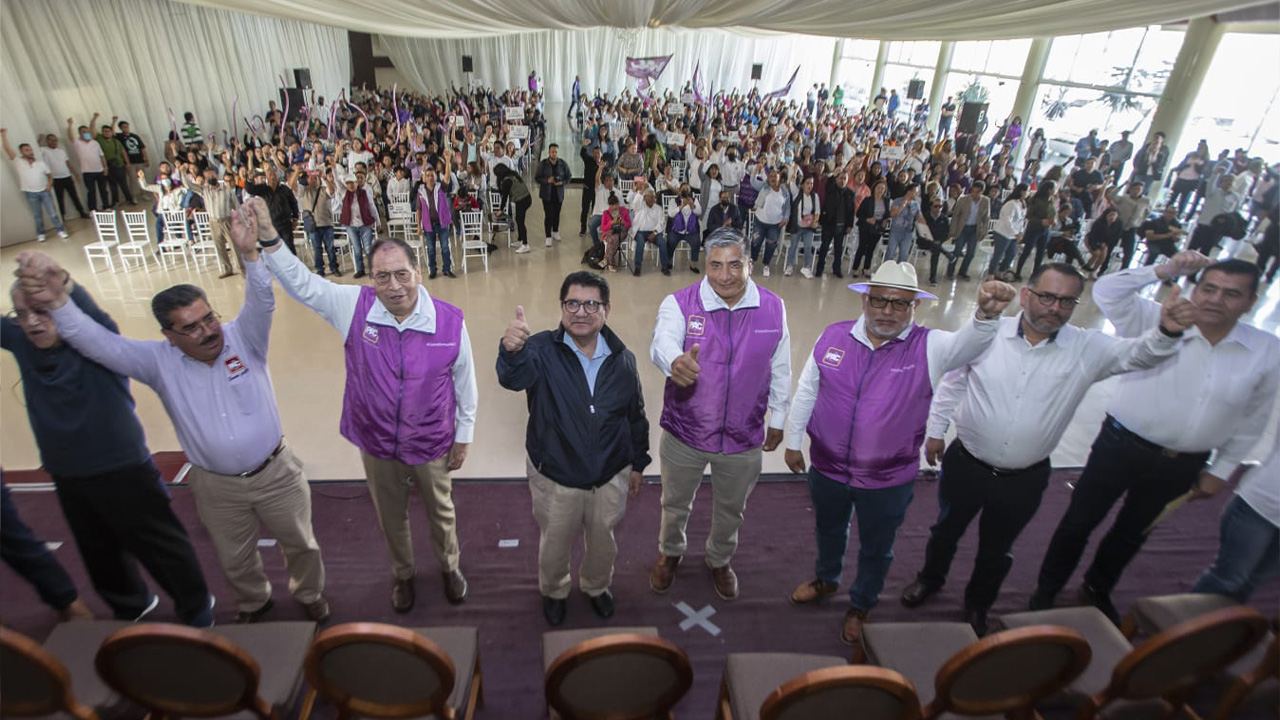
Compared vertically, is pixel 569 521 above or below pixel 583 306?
below

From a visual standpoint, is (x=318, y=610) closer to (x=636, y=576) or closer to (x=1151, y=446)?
(x=636, y=576)

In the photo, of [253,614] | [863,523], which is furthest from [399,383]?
[863,523]

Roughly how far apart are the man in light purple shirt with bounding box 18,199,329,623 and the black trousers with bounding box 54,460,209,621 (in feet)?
0.55

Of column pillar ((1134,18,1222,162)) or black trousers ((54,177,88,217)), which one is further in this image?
column pillar ((1134,18,1222,162))

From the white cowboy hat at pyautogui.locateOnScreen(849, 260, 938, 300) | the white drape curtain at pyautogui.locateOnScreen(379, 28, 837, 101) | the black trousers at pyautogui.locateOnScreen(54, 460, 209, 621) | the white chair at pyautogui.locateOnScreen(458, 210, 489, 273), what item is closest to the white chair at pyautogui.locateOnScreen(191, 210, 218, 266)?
the white chair at pyautogui.locateOnScreen(458, 210, 489, 273)

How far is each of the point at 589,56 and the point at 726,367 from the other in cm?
2026

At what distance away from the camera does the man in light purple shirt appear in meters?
2.06

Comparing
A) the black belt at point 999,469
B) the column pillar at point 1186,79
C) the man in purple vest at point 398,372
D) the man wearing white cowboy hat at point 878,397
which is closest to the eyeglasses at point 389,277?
the man in purple vest at point 398,372

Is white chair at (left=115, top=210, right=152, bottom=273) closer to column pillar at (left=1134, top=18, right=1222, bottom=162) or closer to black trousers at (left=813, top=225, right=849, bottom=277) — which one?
black trousers at (left=813, top=225, right=849, bottom=277)

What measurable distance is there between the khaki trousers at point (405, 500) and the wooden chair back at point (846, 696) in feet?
5.23

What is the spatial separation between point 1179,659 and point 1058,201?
8112 millimetres

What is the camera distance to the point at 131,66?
1062cm

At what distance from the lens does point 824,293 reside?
7.43 meters

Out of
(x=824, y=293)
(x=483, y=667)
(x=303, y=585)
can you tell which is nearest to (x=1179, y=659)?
(x=483, y=667)
